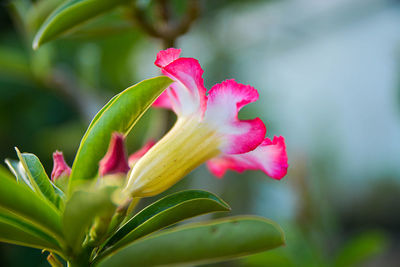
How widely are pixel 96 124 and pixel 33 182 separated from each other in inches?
2.9

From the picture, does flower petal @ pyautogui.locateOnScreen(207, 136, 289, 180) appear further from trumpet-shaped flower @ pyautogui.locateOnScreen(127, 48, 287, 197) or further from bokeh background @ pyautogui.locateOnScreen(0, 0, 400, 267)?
bokeh background @ pyautogui.locateOnScreen(0, 0, 400, 267)

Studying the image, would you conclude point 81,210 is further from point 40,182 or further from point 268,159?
point 268,159

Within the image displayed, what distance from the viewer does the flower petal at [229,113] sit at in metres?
0.46

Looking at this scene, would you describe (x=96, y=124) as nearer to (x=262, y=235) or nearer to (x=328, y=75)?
(x=262, y=235)

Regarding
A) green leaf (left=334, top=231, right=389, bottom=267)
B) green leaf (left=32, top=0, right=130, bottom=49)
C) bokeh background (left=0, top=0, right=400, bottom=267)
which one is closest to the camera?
green leaf (left=32, top=0, right=130, bottom=49)

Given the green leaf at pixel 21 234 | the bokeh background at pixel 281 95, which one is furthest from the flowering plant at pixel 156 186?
the bokeh background at pixel 281 95

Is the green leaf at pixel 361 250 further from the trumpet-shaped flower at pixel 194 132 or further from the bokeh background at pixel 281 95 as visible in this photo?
the trumpet-shaped flower at pixel 194 132

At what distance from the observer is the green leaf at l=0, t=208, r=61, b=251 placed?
0.39 m

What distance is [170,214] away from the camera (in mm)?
424

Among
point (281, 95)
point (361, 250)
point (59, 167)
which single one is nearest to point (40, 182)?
point (59, 167)

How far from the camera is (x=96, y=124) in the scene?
1.41 feet

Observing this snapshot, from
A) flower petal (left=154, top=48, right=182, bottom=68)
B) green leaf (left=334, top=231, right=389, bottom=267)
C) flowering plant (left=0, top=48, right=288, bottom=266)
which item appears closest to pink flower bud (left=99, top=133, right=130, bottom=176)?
flowering plant (left=0, top=48, right=288, bottom=266)

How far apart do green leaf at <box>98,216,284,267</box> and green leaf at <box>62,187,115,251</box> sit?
67 millimetres

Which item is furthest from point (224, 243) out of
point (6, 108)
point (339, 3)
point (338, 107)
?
point (338, 107)
